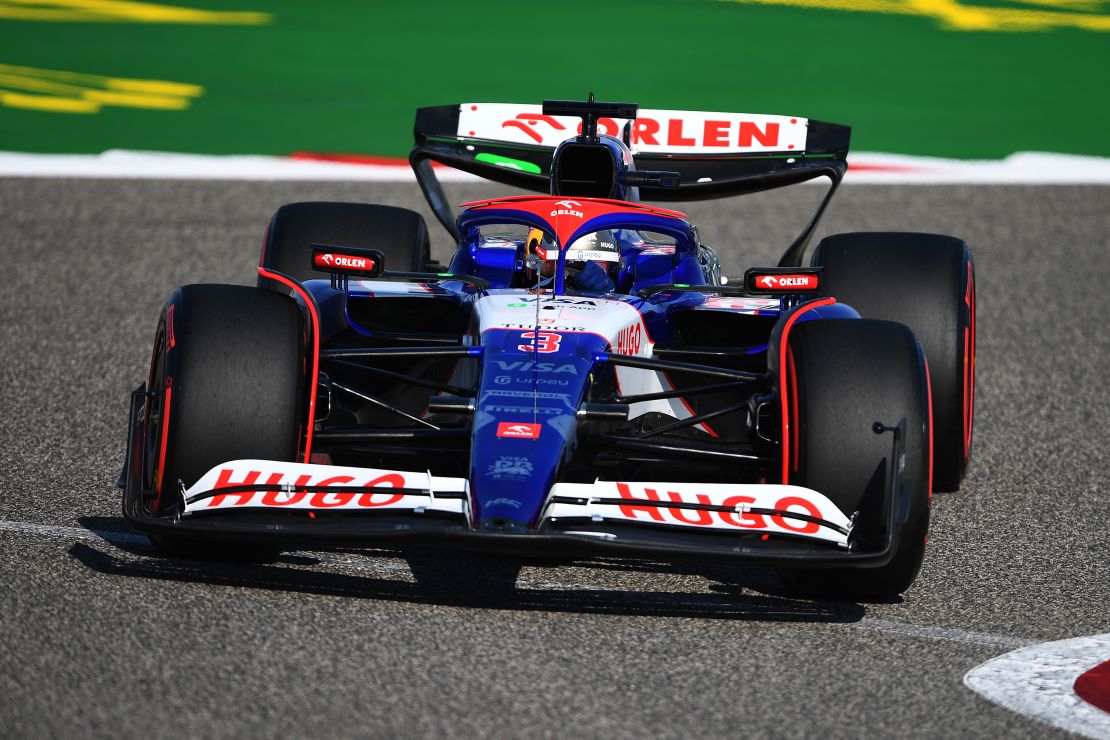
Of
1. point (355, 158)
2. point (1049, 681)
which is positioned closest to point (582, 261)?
point (1049, 681)

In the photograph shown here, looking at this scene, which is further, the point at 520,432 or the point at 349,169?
the point at 349,169

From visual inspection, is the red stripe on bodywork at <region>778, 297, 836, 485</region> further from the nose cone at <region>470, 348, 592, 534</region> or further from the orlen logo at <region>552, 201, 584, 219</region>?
the orlen logo at <region>552, 201, 584, 219</region>

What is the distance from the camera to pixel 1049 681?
15.8ft

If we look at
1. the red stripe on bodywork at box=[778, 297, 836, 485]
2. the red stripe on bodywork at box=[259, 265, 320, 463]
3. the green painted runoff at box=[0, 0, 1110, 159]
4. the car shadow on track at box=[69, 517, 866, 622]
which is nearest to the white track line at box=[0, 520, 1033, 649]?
the car shadow on track at box=[69, 517, 866, 622]

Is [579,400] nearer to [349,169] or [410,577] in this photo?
[410,577]

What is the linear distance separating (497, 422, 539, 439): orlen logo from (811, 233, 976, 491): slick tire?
7.24ft

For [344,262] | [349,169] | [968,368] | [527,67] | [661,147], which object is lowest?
[968,368]

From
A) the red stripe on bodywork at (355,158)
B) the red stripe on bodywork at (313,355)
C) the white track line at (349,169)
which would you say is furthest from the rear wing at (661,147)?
the red stripe on bodywork at (355,158)

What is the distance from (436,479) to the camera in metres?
5.05

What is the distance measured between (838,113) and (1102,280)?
3.99m

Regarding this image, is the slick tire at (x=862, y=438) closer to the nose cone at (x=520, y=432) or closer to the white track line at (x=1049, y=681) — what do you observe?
the white track line at (x=1049, y=681)

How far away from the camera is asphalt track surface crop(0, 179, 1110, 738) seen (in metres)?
4.41

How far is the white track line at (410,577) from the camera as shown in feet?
17.1

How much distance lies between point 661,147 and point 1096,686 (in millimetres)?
4390
